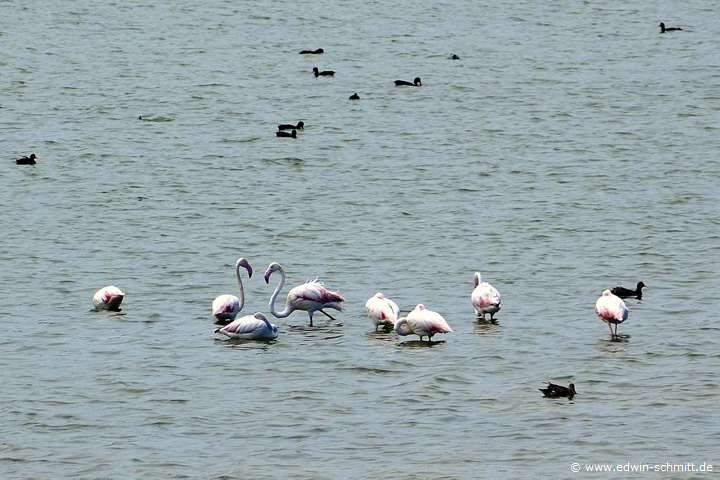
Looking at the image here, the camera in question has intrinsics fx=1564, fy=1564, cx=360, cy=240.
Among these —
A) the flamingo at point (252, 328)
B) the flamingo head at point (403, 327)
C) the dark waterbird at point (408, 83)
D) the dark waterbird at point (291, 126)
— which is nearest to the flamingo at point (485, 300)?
the flamingo head at point (403, 327)

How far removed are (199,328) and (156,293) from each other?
300 cm

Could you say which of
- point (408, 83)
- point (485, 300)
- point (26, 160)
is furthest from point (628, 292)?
point (408, 83)

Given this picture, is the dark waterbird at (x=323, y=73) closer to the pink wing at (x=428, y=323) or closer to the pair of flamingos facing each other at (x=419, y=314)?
the pair of flamingos facing each other at (x=419, y=314)

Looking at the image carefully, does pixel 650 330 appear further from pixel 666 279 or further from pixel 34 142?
pixel 34 142

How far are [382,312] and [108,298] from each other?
5.04 meters

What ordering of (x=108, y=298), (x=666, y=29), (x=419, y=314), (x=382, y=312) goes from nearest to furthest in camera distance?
(x=419, y=314) < (x=382, y=312) < (x=108, y=298) < (x=666, y=29)

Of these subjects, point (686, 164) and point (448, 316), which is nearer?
point (448, 316)

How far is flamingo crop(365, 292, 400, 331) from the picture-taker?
25594mm

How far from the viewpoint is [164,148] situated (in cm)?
4781

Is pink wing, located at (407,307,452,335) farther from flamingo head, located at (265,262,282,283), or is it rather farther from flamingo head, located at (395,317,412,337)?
flamingo head, located at (265,262,282,283)

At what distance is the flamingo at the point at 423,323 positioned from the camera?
24594 millimetres

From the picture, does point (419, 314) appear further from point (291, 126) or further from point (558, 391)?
point (291, 126)

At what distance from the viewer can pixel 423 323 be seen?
80.8ft

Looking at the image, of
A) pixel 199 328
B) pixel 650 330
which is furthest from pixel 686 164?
pixel 199 328
